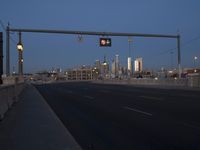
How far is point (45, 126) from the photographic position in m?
13.9

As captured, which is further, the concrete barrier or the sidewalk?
the concrete barrier

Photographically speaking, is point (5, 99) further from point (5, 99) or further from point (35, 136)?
point (35, 136)

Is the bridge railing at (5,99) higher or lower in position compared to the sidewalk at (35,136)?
higher

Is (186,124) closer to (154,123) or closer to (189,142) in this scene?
(154,123)

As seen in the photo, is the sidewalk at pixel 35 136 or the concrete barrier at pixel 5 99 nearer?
the sidewalk at pixel 35 136

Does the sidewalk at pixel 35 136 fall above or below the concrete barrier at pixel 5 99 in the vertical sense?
below

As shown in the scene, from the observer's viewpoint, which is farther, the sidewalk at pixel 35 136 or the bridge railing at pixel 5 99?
the bridge railing at pixel 5 99

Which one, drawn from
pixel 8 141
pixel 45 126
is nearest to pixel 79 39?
pixel 45 126

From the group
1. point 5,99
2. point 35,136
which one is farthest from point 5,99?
point 35,136

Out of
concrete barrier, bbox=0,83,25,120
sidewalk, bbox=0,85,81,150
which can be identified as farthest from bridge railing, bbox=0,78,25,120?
sidewalk, bbox=0,85,81,150

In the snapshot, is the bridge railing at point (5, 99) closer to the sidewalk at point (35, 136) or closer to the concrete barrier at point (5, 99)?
the concrete barrier at point (5, 99)

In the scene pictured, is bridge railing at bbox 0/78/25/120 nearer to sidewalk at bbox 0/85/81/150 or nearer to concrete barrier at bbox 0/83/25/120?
concrete barrier at bbox 0/83/25/120

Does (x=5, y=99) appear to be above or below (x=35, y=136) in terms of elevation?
above

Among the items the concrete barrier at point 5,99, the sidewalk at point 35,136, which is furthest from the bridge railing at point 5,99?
the sidewalk at point 35,136
